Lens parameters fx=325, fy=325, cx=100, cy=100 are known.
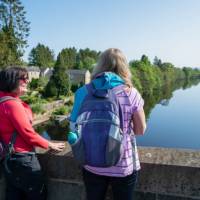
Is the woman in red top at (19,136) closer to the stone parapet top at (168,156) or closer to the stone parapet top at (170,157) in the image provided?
the stone parapet top at (168,156)

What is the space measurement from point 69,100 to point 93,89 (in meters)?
41.1

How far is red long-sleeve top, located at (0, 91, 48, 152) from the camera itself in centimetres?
253

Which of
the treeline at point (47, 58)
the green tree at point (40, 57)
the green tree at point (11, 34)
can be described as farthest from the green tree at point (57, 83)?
the green tree at point (40, 57)

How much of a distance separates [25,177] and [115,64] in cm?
116

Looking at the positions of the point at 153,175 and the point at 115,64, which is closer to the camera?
the point at 115,64

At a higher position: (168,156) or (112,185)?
(168,156)

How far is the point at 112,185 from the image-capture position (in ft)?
7.96

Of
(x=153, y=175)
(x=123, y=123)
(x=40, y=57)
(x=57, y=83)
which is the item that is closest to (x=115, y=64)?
(x=123, y=123)

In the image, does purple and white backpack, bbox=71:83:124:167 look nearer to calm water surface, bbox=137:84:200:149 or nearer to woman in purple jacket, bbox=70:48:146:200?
woman in purple jacket, bbox=70:48:146:200

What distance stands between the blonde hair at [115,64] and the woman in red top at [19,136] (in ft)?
2.12

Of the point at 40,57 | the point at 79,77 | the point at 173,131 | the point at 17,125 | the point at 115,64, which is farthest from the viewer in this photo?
the point at 40,57

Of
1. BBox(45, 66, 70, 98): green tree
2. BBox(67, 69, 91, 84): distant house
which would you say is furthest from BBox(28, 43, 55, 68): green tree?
BBox(45, 66, 70, 98): green tree

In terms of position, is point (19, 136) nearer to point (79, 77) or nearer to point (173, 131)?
point (173, 131)

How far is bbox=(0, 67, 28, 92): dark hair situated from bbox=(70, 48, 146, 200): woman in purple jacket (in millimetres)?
566
